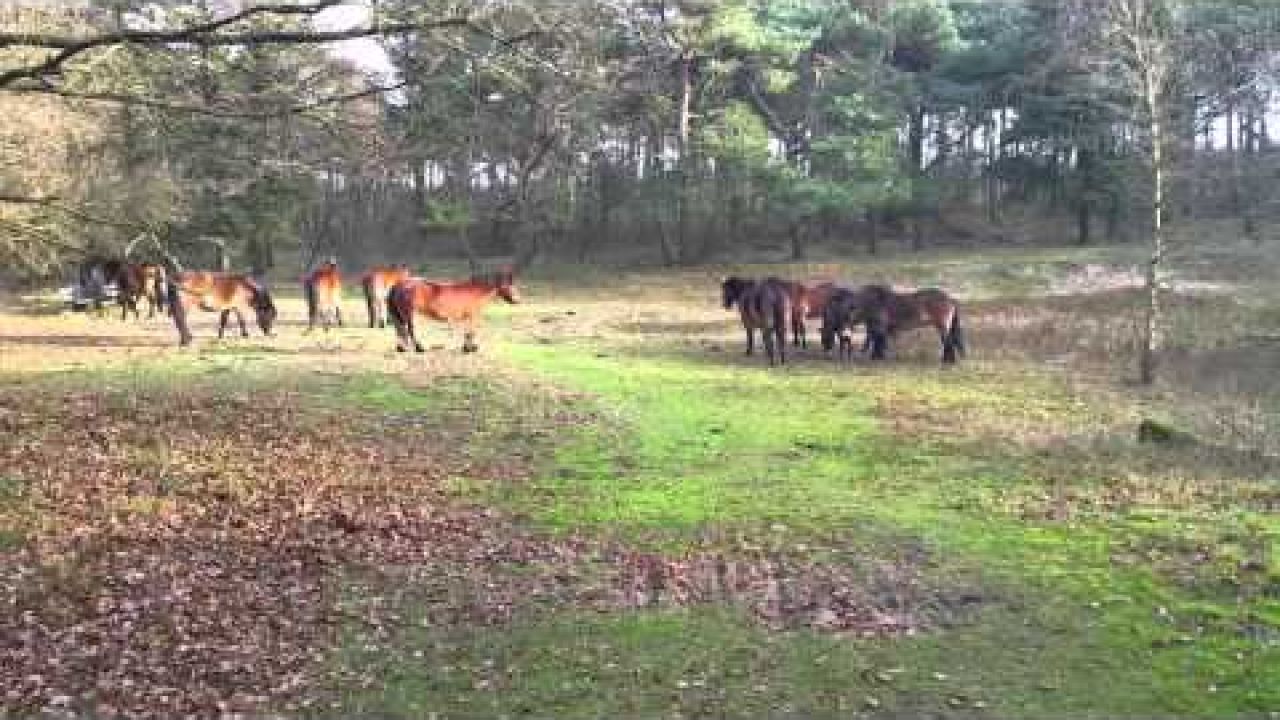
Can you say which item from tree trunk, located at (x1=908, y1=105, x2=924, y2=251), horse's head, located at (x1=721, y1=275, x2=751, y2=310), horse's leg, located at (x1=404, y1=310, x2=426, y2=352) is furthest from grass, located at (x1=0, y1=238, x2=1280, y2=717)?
tree trunk, located at (x1=908, y1=105, x2=924, y2=251)

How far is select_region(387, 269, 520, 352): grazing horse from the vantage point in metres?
18.0

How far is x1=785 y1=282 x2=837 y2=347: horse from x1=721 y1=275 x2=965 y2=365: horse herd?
0.06 ft

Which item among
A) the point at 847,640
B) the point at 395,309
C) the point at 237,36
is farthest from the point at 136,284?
the point at 847,640

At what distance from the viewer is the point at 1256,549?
823 cm

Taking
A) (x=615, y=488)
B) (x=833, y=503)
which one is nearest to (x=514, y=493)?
(x=615, y=488)

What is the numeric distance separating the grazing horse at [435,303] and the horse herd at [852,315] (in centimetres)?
440

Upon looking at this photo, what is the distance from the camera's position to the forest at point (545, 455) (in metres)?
6.34

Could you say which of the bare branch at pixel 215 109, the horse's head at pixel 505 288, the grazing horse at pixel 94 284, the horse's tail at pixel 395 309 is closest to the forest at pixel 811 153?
the grazing horse at pixel 94 284

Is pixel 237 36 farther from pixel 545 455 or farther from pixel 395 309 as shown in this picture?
pixel 395 309

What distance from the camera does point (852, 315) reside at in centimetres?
1956

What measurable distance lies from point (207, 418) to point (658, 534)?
18.9ft

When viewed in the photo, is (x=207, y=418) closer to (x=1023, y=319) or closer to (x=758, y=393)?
(x=758, y=393)

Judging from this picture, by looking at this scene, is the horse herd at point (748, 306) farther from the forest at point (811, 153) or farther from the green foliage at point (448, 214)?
the green foliage at point (448, 214)

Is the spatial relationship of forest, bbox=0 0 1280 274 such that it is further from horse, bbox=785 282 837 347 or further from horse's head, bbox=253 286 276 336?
horse, bbox=785 282 837 347
